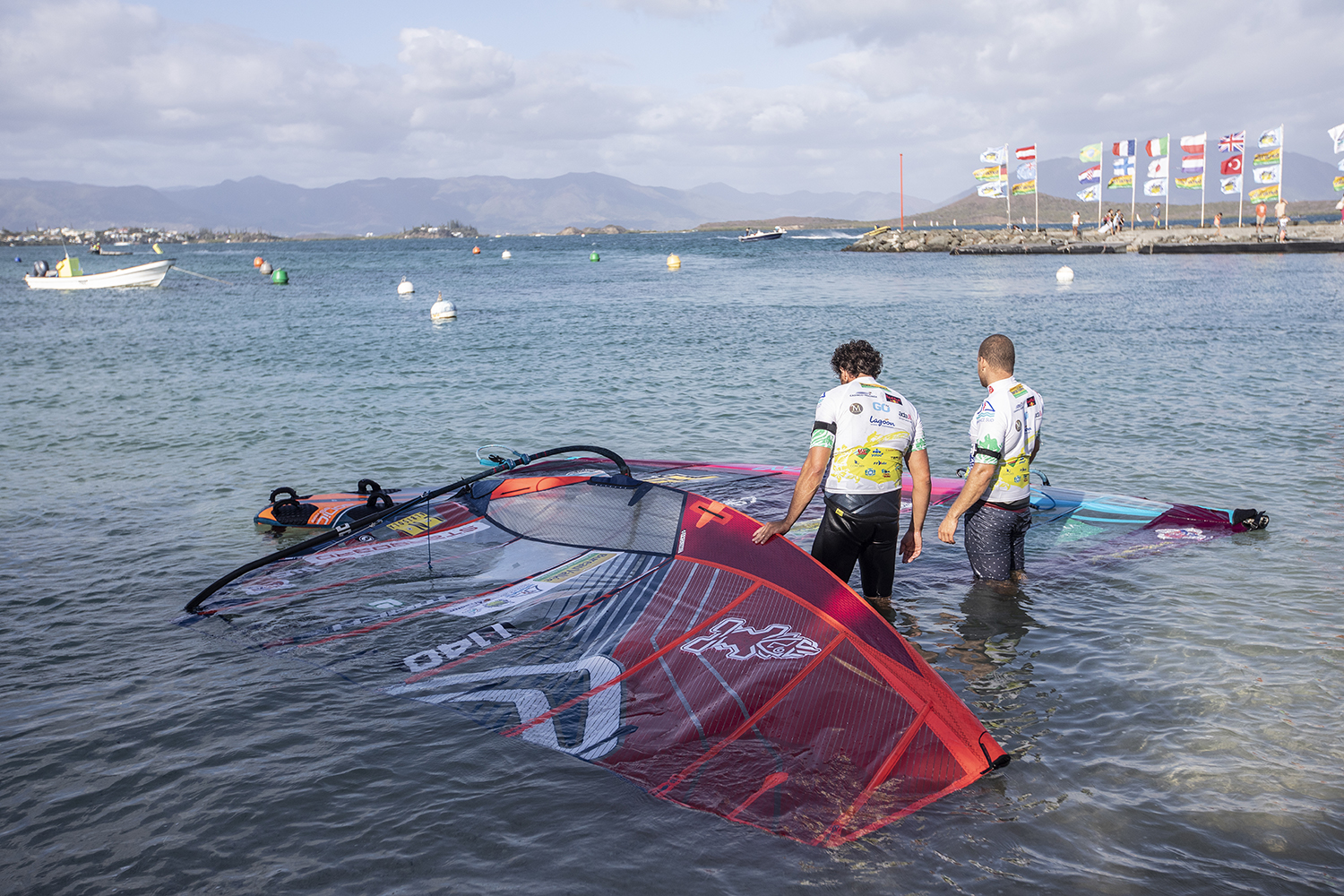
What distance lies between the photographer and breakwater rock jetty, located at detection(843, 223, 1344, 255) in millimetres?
50750

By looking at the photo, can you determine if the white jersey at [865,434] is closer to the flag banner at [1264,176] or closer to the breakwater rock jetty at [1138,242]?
the breakwater rock jetty at [1138,242]

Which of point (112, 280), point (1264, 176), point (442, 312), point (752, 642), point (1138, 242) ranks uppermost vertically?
point (1264, 176)

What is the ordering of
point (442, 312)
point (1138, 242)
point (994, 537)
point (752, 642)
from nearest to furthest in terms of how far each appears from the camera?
point (752, 642) → point (994, 537) → point (442, 312) → point (1138, 242)

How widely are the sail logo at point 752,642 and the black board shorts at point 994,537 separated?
1.99 meters

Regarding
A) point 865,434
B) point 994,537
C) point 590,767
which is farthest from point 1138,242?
point 590,767

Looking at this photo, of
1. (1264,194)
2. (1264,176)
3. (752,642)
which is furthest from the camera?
(1264,194)

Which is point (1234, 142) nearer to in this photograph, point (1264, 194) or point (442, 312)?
point (1264, 194)

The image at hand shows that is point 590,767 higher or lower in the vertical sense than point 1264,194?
lower

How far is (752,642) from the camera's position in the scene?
16.4ft

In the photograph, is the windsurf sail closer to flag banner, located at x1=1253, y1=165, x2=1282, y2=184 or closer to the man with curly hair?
the man with curly hair

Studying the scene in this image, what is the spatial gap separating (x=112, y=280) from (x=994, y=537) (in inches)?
2244

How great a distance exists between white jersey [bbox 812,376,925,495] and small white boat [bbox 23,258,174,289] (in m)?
54.6

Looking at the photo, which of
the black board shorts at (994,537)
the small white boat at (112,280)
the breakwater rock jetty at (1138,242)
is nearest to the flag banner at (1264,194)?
the breakwater rock jetty at (1138,242)

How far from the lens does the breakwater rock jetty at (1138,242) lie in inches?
1998
